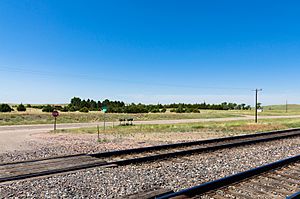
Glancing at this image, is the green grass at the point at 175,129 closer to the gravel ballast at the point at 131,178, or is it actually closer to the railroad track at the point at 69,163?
the railroad track at the point at 69,163

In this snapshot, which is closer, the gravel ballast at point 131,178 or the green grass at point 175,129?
the gravel ballast at point 131,178

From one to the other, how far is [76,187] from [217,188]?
10.9 feet

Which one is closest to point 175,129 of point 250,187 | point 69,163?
point 69,163

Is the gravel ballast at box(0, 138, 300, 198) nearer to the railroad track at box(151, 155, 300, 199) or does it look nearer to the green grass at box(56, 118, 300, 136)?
the railroad track at box(151, 155, 300, 199)

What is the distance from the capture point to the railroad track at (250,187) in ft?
18.4

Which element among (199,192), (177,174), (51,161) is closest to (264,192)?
(199,192)

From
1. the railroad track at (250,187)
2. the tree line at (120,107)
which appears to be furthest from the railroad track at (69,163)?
the tree line at (120,107)

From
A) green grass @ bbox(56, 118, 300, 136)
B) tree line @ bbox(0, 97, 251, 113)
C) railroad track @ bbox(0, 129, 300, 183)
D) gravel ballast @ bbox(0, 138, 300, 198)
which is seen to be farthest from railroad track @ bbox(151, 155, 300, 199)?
tree line @ bbox(0, 97, 251, 113)

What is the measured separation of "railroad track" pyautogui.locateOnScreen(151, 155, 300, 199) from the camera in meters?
5.60

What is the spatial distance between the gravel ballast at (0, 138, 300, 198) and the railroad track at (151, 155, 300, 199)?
0.83 m

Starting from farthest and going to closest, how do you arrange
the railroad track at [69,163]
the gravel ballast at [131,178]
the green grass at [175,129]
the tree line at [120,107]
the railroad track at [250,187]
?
the tree line at [120,107], the green grass at [175,129], the railroad track at [69,163], the gravel ballast at [131,178], the railroad track at [250,187]

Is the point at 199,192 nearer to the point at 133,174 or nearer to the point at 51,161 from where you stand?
the point at 133,174

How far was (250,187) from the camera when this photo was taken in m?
6.38

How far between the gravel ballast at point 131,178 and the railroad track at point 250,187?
2.71 ft
